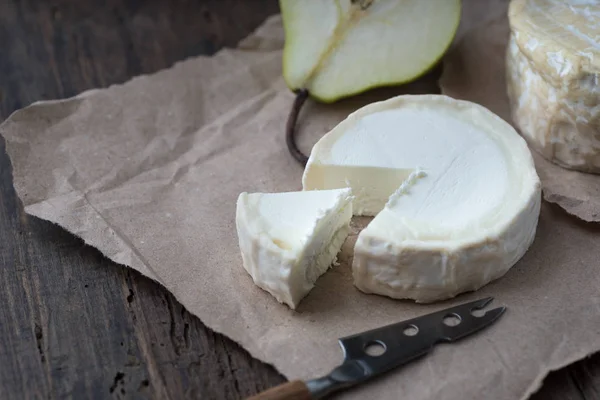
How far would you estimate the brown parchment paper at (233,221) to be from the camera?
1347mm

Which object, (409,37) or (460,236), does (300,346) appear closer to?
(460,236)

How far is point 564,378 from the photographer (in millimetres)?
1346

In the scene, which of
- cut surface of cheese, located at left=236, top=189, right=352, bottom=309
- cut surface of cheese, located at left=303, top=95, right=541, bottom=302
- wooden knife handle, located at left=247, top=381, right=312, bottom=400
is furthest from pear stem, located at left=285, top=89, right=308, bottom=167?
wooden knife handle, located at left=247, top=381, right=312, bottom=400

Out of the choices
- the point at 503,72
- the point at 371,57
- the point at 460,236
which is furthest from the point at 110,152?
the point at 503,72

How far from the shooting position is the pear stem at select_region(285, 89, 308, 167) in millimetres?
1851

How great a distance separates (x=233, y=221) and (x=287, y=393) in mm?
542

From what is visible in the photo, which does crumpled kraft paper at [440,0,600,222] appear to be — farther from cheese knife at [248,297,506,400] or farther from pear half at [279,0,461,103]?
cheese knife at [248,297,506,400]

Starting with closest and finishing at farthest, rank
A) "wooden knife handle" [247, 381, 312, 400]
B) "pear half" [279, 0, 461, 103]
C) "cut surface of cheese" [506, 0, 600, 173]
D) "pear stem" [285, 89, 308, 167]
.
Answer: "wooden knife handle" [247, 381, 312, 400], "cut surface of cheese" [506, 0, 600, 173], "pear stem" [285, 89, 308, 167], "pear half" [279, 0, 461, 103]

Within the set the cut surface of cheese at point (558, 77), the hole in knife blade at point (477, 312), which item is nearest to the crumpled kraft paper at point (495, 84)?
the cut surface of cheese at point (558, 77)

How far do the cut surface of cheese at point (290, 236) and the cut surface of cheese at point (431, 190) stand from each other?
9cm

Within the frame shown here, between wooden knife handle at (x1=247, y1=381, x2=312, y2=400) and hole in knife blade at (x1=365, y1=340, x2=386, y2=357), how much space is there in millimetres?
160

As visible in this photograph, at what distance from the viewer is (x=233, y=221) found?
5.53 ft

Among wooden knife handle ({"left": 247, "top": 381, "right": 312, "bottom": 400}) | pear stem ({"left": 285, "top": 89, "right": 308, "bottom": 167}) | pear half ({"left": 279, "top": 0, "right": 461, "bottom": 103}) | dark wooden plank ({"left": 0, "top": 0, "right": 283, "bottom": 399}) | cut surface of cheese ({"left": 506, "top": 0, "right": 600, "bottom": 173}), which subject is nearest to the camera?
wooden knife handle ({"left": 247, "top": 381, "right": 312, "bottom": 400})

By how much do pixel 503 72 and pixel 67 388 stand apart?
54.4 inches
